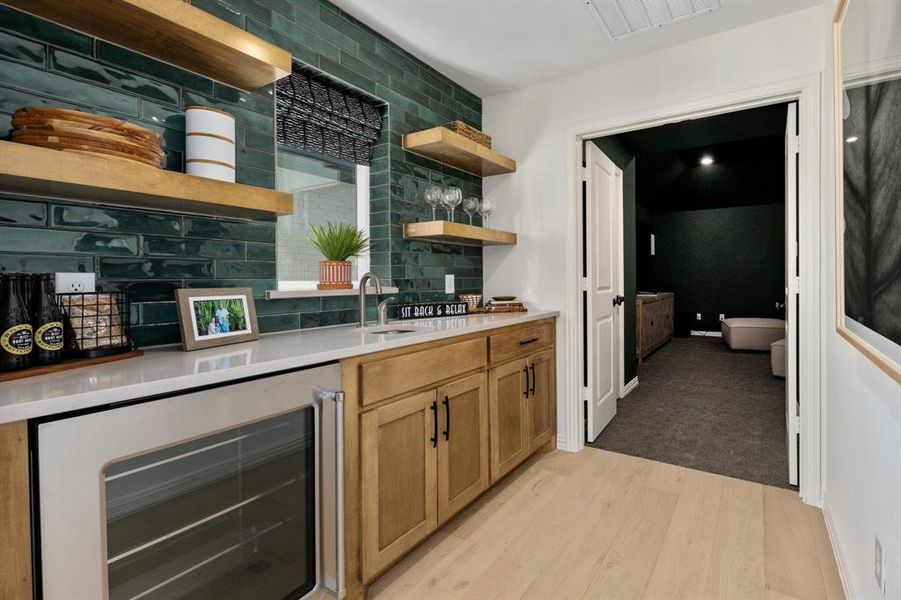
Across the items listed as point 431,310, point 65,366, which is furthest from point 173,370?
point 431,310

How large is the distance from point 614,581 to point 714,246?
7.94 metres

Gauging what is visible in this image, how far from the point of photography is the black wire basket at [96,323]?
1.22 m

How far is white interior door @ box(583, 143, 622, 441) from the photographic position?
10.4 ft

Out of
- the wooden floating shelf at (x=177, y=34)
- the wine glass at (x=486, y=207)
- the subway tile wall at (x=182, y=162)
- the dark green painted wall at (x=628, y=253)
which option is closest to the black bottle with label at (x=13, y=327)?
the subway tile wall at (x=182, y=162)

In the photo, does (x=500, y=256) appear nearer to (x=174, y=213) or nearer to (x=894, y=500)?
(x=174, y=213)

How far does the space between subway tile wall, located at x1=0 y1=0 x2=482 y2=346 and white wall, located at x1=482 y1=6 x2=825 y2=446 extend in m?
0.73

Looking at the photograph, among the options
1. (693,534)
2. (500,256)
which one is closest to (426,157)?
(500,256)

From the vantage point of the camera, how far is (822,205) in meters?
2.27

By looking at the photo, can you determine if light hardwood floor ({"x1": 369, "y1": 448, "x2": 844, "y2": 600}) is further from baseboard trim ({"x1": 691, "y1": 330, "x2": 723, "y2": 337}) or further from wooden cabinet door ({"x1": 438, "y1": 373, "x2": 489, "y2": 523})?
baseboard trim ({"x1": 691, "y1": 330, "x2": 723, "y2": 337})

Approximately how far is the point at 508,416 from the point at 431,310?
77cm

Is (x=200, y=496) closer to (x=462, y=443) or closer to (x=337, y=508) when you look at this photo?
(x=337, y=508)

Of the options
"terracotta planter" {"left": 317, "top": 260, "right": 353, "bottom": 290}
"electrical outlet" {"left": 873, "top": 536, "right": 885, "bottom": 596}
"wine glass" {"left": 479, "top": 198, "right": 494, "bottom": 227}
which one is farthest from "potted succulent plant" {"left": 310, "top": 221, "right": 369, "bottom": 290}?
"electrical outlet" {"left": 873, "top": 536, "right": 885, "bottom": 596}

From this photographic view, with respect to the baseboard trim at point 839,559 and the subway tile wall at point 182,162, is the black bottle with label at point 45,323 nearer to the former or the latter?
the subway tile wall at point 182,162

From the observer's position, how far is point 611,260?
377cm
